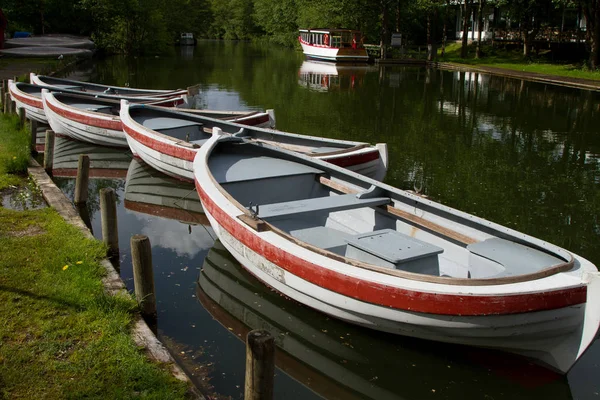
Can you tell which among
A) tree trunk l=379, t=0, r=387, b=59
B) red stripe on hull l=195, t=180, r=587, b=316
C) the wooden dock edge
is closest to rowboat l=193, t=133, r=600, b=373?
red stripe on hull l=195, t=180, r=587, b=316

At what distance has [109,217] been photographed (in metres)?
8.09

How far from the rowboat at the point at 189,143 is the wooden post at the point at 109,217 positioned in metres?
4.13

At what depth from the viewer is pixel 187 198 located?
12383mm

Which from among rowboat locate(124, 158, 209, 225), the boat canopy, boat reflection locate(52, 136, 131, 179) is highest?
the boat canopy

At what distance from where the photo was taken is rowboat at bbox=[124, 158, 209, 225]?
37.8 feet

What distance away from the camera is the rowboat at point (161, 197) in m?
11.5

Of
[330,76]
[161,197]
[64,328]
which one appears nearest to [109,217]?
[64,328]

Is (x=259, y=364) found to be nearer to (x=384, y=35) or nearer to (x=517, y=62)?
(x=517, y=62)

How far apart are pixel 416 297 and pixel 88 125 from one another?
1265 centimetres

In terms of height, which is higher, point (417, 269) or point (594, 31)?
point (594, 31)

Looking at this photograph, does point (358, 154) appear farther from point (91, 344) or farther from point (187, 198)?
point (91, 344)

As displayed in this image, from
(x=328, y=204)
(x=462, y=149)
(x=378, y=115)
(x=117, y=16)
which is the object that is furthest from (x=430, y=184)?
(x=117, y=16)

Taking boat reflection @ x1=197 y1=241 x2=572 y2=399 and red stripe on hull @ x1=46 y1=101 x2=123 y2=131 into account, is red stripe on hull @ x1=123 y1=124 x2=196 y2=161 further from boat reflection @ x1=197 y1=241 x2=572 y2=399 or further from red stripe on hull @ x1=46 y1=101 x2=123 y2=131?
boat reflection @ x1=197 y1=241 x2=572 y2=399

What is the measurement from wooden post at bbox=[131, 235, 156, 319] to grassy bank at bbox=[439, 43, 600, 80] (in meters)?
30.8
